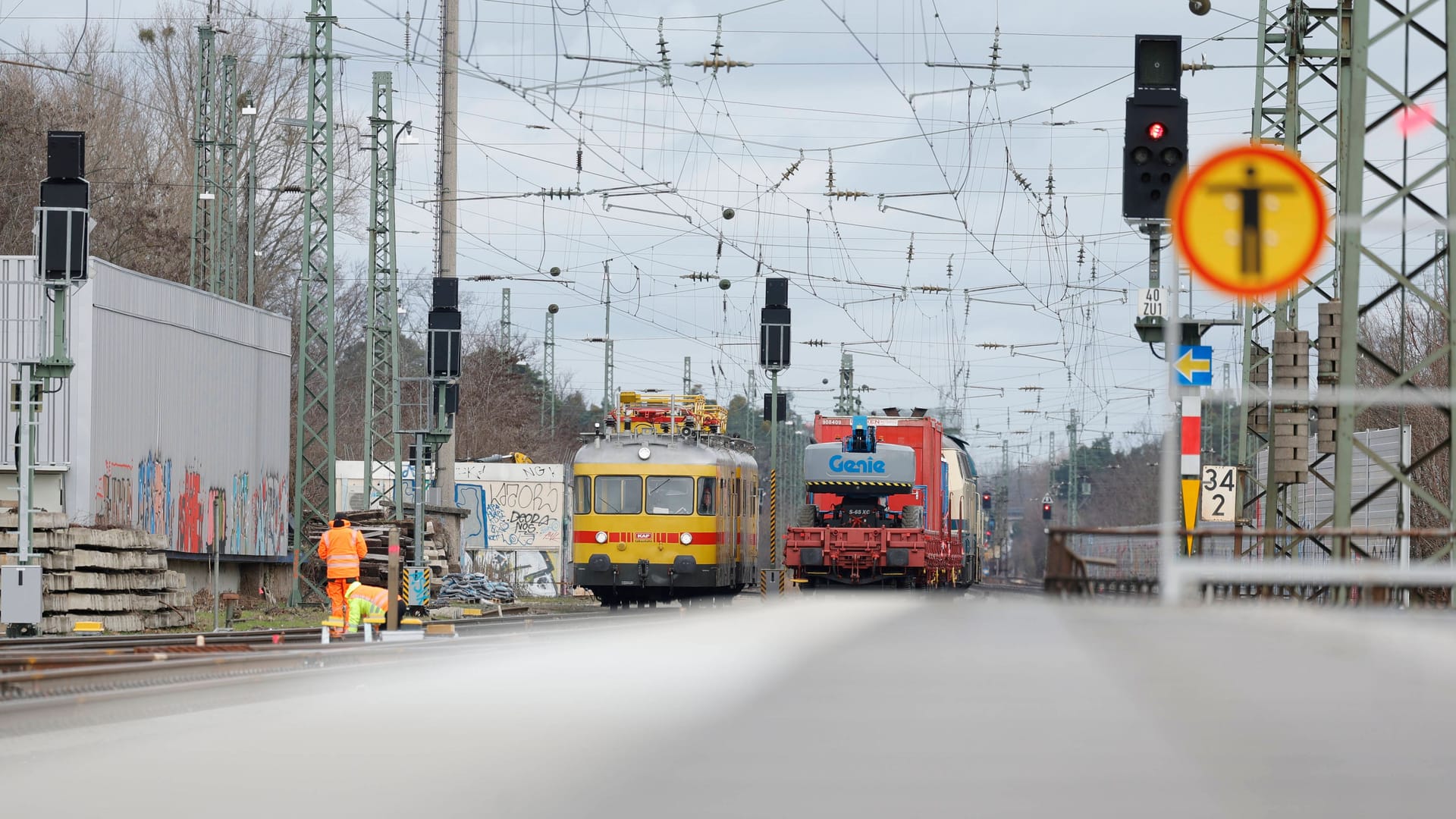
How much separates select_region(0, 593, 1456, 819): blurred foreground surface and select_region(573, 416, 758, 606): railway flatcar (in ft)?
64.5

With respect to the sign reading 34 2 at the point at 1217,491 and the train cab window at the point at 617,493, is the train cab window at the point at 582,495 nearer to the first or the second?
the train cab window at the point at 617,493

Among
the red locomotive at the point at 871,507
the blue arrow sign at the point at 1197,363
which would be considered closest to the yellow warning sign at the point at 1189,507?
the blue arrow sign at the point at 1197,363

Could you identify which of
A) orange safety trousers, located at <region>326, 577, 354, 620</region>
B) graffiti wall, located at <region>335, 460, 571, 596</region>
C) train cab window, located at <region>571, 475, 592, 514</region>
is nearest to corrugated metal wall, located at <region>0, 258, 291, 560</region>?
train cab window, located at <region>571, 475, 592, 514</region>

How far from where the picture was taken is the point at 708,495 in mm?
33531

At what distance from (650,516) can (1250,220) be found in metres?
22.6

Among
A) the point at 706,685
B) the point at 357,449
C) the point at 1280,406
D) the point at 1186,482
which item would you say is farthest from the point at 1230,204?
the point at 357,449

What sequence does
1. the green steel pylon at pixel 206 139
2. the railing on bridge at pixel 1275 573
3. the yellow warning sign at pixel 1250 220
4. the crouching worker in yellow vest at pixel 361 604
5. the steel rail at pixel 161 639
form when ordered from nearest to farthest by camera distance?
the yellow warning sign at pixel 1250 220, the railing on bridge at pixel 1275 573, the steel rail at pixel 161 639, the crouching worker in yellow vest at pixel 361 604, the green steel pylon at pixel 206 139

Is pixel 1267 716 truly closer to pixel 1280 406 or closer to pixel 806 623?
pixel 806 623

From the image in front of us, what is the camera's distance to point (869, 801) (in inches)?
293

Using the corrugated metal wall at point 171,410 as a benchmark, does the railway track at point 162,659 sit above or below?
below

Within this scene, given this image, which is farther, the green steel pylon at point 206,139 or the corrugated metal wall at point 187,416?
the green steel pylon at point 206,139

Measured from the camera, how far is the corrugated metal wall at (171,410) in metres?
31.6

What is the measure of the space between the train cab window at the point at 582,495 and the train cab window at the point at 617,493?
0.52 ft

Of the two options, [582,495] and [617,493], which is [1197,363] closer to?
[617,493]
